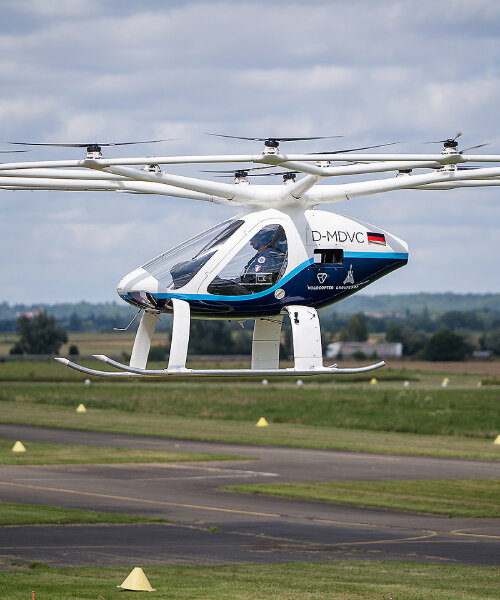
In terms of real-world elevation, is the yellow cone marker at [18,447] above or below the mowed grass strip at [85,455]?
above

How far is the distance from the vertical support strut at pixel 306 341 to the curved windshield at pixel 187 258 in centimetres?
219

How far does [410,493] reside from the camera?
218 feet

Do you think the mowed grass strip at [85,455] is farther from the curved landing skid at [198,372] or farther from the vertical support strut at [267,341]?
the curved landing skid at [198,372]

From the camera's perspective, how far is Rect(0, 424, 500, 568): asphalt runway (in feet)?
157

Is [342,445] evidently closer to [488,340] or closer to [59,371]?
[59,371]

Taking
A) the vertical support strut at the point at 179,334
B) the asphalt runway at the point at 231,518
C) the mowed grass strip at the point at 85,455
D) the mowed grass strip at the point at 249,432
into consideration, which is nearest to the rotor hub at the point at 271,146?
the vertical support strut at the point at 179,334

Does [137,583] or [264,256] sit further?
[137,583]

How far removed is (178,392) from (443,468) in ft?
156

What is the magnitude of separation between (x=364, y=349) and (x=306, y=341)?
16679cm

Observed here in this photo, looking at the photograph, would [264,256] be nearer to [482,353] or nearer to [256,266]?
[256,266]

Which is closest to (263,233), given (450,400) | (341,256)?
(341,256)

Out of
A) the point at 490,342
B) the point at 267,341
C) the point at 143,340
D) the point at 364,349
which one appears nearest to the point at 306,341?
the point at 267,341

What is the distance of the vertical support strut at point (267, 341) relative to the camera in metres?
25.8

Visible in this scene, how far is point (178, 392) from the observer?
118625mm
